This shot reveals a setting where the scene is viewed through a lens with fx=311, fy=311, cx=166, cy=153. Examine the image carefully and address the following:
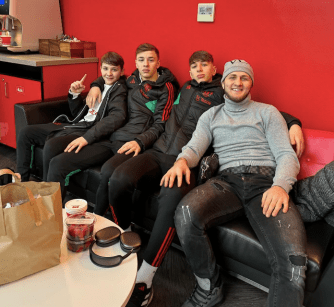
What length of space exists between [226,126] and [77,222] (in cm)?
99

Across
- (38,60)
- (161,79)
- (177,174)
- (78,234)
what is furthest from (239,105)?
(38,60)

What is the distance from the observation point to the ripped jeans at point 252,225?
121cm

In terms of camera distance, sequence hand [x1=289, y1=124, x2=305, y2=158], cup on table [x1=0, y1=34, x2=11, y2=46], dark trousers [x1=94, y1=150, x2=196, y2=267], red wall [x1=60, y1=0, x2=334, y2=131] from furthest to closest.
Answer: cup on table [x1=0, y1=34, x2=11, y2=46], red wall [x1=60, y1=0, x2=334, y2=131], hand [x1=289, y1=124, x2=305, y2=158], dark trousers [x1=94, y1=150, x2=196, y2=267]

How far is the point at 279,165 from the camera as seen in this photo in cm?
156

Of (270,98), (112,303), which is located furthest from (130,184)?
(270,98)

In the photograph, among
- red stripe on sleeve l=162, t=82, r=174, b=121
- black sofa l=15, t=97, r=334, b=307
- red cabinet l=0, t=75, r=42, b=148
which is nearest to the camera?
black sofa l=15, t=97, r=334, b=307

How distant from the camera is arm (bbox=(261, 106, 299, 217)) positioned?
138 centimetres

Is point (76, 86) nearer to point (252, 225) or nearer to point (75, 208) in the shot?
point (75, 208)

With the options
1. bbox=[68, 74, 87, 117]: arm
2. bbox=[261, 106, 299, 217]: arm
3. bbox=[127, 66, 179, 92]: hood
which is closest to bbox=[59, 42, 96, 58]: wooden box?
bbox=[68, 74, 87, 117]: arm

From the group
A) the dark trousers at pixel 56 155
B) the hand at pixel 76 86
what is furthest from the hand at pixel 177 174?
the hand at pixel 76 86

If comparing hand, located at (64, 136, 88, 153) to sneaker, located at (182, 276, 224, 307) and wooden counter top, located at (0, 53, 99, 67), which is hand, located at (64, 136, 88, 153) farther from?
sneaker, located at (182, 276, 224, 307)

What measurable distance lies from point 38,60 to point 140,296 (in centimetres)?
209

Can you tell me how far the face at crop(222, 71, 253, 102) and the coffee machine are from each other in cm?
215

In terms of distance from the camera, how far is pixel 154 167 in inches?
70.4
